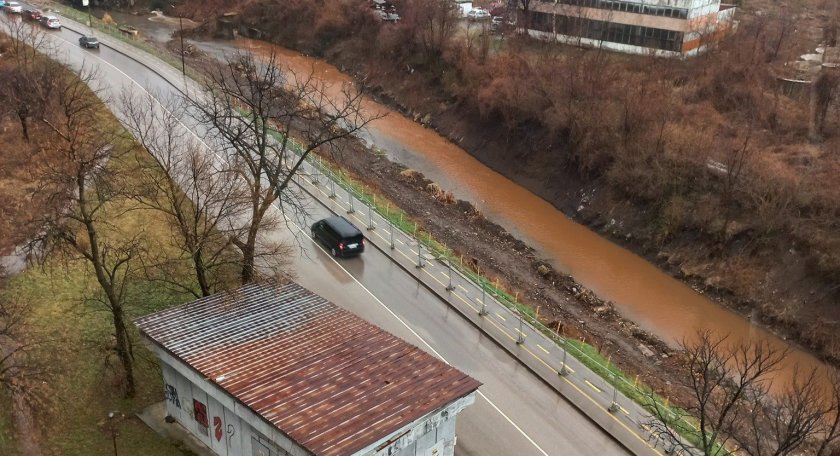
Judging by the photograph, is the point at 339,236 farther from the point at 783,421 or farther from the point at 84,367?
the point at 783,421

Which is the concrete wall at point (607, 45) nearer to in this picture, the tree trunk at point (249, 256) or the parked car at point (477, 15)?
the parked car at point (477, 15)

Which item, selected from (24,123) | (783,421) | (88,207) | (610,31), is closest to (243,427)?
(783,421)

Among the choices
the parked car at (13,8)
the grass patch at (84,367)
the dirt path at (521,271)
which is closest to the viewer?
Answer: the grass patch at (84,367)

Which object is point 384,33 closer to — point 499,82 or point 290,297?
point 499,82

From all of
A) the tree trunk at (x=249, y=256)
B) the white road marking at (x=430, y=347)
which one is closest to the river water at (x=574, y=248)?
the white road marking at (x=430, y=347)

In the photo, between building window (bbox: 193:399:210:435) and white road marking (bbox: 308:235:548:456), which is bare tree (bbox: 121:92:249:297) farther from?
white road marking (bbox: 308:235:548:456)

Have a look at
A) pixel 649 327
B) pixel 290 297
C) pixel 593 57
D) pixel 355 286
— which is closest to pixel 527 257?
pixel 649 327

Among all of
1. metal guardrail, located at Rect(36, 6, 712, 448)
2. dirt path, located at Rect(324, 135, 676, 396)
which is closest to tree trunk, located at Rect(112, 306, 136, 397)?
metal guardrail, located at Rect(36, 6, 712, 448)
